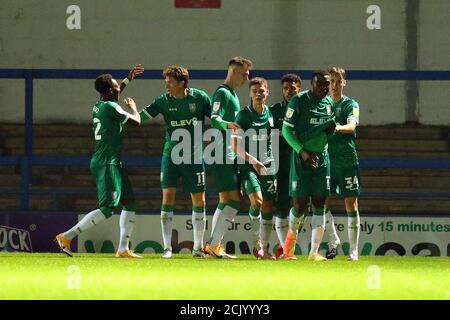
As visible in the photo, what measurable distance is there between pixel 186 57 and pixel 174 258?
32.5ft

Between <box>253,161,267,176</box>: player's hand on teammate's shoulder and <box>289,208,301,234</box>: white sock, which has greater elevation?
<box>253,161,267,176</box>: player's hand on teammate's shoulder

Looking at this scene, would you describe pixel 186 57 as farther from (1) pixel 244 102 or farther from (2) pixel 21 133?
(2) pixel 21 133

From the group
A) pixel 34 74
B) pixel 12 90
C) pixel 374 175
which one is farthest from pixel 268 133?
pixel 12 90

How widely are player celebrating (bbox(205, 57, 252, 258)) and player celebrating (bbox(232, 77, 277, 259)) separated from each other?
102mm

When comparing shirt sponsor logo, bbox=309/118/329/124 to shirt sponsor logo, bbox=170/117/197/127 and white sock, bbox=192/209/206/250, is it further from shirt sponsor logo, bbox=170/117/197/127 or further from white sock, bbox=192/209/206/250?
white sock, bbox=192/209/206/250

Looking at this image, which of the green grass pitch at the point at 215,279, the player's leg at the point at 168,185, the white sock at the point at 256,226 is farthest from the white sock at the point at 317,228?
the player's leg at the point at 168,185

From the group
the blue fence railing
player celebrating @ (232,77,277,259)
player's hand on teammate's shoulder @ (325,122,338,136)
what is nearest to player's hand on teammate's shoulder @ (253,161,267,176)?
player celebrating @ (232,77,277,259)

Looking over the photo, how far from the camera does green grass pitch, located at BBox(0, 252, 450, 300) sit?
782cm

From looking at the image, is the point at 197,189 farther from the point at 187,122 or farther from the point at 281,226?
the point at 281,226

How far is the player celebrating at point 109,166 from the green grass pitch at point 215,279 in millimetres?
401

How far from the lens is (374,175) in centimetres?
2089

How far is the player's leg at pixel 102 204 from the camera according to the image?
38.6 feet

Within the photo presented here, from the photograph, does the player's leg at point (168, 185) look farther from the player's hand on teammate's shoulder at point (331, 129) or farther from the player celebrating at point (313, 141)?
the player's hand on teammate's shoulder at point (331, 129)
